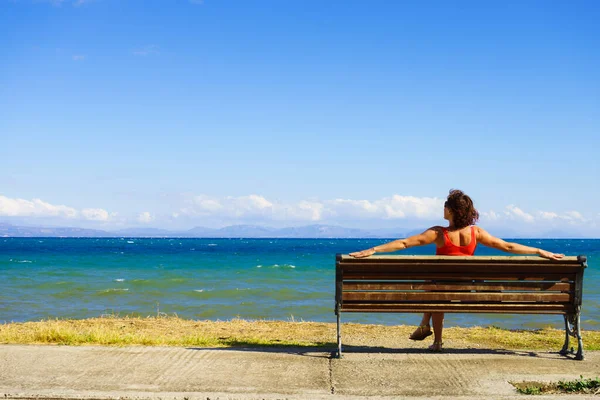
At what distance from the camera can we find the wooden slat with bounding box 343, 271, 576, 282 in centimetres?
600

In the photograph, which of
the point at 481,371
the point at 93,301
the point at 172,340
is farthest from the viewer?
the point at 93,301

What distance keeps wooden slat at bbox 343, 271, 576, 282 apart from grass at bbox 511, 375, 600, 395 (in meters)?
1.20

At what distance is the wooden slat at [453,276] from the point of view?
6.00m

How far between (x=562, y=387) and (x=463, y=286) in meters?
1.34

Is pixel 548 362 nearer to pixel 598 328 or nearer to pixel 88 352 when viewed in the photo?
pixel 88 352

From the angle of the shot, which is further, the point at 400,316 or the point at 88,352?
the point at 400,316

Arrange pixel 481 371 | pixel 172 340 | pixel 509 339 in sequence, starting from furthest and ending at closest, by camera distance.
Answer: pixel 509 339, pixel 172 340, pixel 481 371

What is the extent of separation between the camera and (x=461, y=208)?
623 cm

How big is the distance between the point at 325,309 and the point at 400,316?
268 cm

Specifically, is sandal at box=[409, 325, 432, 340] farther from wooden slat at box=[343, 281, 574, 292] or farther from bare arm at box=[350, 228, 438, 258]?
bare arm at box=[350, 228, 438, 258]

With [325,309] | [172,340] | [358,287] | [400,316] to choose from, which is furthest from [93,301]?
[358,287]

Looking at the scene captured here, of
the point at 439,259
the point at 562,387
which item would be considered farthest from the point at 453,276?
the point at 562,387

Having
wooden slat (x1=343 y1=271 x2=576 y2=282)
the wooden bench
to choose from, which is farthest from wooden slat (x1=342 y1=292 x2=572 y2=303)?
wooden slat (x1=343 y1=271 x2=576 y2=282)

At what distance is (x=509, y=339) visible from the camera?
841 cm
